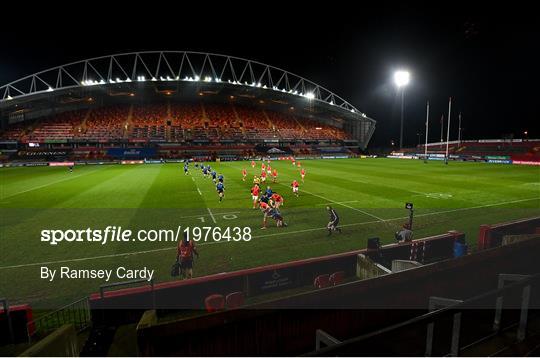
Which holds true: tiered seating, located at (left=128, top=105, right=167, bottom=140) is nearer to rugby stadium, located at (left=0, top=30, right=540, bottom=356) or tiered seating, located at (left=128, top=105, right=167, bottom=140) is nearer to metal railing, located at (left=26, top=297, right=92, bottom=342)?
rugby stadium, located at (left=0, top=30, right=540, bottom=356)

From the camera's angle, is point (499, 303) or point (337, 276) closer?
point (499, 303)

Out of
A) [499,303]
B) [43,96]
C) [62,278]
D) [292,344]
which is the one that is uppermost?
[43,96]

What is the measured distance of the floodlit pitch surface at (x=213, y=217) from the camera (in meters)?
10.7

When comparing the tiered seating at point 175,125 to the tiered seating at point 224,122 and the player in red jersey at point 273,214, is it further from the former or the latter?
the player in red jersey at point 273,214

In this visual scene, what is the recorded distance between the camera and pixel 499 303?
4.00 metres

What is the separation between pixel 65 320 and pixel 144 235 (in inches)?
263

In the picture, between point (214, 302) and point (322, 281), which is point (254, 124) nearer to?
point (322, 281)

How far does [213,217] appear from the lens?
16.8 metres

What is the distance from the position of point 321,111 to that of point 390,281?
9718 centimetres

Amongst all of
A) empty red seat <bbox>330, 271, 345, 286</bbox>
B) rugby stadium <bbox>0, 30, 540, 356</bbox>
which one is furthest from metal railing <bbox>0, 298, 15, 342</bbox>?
empty red seat <bbox>330, 271, 345, 286</bbox>

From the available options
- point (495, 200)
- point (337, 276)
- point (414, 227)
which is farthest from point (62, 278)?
point (495, 200)

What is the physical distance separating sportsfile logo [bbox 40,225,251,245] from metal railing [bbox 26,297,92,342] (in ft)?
19.3

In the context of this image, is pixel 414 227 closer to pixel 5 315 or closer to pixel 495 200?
pixel 495 200

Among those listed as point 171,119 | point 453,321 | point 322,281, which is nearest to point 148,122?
point 171,119
